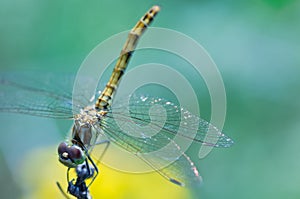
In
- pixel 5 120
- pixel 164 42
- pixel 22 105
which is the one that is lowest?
pixel 5 120

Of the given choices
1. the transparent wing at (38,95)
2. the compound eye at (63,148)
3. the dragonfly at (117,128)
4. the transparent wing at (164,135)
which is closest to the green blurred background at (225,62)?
the transparent wing at (38,95)

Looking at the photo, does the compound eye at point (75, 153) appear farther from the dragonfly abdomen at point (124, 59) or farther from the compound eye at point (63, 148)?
the dragonfly abdomen at point (124, 59)

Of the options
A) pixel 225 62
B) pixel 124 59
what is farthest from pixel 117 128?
pixel 225 62

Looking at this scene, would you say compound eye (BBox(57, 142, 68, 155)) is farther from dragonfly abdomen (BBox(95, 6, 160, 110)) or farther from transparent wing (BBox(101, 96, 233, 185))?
dragonfly abdomen (BBox(95, 6, 160, 110))

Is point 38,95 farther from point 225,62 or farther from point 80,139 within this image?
point 225,62

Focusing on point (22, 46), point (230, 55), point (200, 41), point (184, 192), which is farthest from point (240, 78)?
point (22, 46)

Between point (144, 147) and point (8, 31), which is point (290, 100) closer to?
point (144, 147)

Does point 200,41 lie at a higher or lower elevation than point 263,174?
higher
